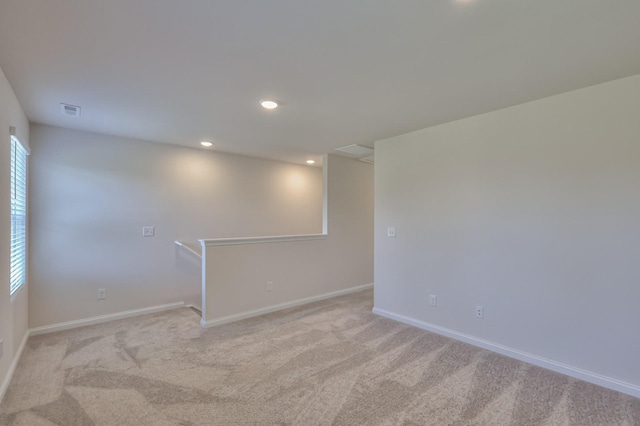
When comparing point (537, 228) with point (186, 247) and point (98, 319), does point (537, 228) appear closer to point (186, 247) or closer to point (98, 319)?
point (186, 247)

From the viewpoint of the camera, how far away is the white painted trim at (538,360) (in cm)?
228

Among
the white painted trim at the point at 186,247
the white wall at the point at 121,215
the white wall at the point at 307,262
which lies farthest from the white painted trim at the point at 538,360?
the white wall at the point at 121,215

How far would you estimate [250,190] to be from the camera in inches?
204

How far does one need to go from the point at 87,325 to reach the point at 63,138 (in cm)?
220

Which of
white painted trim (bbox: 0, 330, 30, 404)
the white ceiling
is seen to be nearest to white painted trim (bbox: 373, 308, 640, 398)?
the white ceiling

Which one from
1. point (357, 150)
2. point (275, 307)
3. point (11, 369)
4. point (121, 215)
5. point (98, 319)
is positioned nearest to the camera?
point (11, 369)

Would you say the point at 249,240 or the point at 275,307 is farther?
the point at 275,307

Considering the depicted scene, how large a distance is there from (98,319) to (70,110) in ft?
7.95

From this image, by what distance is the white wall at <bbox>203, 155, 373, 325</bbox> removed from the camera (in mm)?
3738

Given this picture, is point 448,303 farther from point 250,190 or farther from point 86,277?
point 86,277

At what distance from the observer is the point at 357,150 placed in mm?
4574

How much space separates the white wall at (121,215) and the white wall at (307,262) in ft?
3.27

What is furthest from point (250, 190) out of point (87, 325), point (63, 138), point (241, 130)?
point (87, 325)

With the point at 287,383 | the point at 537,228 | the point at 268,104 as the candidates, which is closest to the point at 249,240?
the point at 268,104
